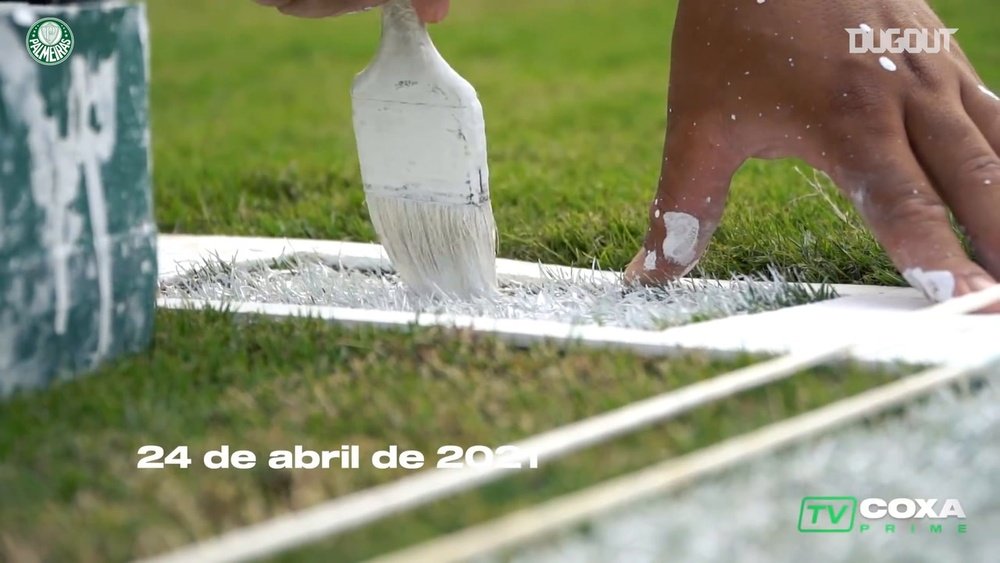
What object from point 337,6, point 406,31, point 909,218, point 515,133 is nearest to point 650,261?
point 909,218

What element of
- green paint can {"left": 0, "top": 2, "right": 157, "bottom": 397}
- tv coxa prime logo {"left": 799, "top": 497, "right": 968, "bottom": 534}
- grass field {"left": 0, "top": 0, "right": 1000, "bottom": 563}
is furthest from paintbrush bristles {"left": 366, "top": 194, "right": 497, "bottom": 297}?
tv coxa prime logo {"left": 799, "top": 497, "right": 968, "bottom": 534}

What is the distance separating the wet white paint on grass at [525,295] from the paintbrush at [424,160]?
0.07 m

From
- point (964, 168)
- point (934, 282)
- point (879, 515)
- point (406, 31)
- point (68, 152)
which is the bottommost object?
point (879, 515)

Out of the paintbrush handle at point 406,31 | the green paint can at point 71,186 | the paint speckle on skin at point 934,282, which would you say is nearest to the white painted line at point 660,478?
the paint speckle on skin at point 934,282

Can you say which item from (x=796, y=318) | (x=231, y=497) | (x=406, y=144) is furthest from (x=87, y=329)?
(x=796, y=318)

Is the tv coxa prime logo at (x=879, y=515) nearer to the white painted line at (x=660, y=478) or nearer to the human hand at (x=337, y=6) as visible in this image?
the white painted line at (x=660, y=478)

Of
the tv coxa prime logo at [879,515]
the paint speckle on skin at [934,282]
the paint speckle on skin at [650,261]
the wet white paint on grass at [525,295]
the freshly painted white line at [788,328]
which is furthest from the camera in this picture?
the paint speckle on skin at [650,261]

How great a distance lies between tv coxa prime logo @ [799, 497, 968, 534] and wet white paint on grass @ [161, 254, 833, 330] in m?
0.61

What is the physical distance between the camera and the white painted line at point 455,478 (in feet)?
4.25

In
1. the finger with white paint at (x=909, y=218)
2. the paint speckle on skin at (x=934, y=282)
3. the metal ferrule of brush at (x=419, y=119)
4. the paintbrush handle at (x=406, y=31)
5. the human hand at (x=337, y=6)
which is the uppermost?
the human hand at (x=337, y=6)

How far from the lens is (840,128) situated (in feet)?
7.31

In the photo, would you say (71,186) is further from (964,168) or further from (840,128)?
(964,168)

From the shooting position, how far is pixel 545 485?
57.7 inches

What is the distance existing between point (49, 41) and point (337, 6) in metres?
0.60
